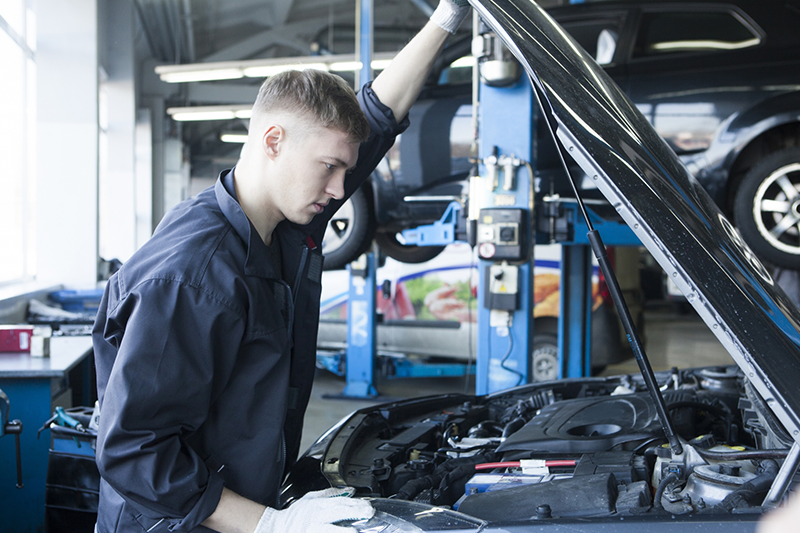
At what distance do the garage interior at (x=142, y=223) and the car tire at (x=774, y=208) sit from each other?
0.13m

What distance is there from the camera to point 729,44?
336 cm

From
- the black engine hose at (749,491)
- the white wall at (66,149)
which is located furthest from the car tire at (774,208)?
the white wall at (66,149)

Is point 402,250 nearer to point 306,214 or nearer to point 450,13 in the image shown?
point 450,13

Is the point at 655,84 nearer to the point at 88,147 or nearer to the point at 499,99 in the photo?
the point at 499,99

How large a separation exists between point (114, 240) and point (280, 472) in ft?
32.7

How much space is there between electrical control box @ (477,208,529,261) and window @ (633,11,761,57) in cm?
126

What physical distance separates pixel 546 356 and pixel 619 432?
397 centimetres

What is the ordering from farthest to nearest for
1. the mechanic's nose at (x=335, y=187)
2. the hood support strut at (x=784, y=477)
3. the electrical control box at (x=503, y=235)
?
the electrical control box at (x=503, y=235) → the mechanic's nose at (x=335, y=187) → the hood support strut at (x=784, y=477)

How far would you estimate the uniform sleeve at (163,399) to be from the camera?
0.94 metres

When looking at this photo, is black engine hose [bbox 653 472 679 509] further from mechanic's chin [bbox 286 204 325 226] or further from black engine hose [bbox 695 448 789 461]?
mechanic's chin [bbox 286 204 325 226]

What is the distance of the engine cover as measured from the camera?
4.97ft

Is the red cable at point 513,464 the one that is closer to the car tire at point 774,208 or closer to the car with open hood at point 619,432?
the car with open hood at point 619,432

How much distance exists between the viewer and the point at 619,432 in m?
1.57

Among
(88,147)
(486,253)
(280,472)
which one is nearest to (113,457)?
(280,472)
